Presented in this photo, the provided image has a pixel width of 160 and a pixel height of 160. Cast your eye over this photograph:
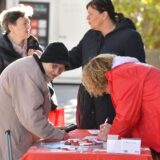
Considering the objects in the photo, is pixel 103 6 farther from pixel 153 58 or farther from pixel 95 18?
pixel 153 58

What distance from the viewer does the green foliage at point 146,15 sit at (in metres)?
18.3

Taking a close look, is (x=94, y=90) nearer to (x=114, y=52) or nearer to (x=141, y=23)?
(x=114, y=52)

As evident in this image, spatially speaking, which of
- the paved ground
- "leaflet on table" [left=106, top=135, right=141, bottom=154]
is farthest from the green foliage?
"leaflet on table" [left=106, top=135, right=141, bottom=154]

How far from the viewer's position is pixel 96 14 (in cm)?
582

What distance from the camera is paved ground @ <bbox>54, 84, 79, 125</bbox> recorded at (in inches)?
427

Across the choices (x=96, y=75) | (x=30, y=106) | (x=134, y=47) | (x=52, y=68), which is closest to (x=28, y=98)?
(x=30, y=106)

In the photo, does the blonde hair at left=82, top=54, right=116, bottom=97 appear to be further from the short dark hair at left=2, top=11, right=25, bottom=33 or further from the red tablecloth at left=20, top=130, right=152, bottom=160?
the short dark hair at left=2, top=11, right=25, bottom=33

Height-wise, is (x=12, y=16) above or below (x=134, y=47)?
above

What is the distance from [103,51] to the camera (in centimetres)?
574

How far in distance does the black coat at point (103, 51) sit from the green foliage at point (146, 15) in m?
11.8

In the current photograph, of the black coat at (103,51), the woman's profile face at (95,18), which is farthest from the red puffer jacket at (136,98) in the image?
the woman's profile face at (95,18)

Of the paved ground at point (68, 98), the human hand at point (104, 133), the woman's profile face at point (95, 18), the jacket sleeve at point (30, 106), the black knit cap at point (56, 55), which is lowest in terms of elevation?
the paved ground at point (68, 98)

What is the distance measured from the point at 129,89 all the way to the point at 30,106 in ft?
2.20

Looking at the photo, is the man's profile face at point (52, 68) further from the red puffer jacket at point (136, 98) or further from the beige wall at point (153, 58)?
the beige wall at point (153, 58)
